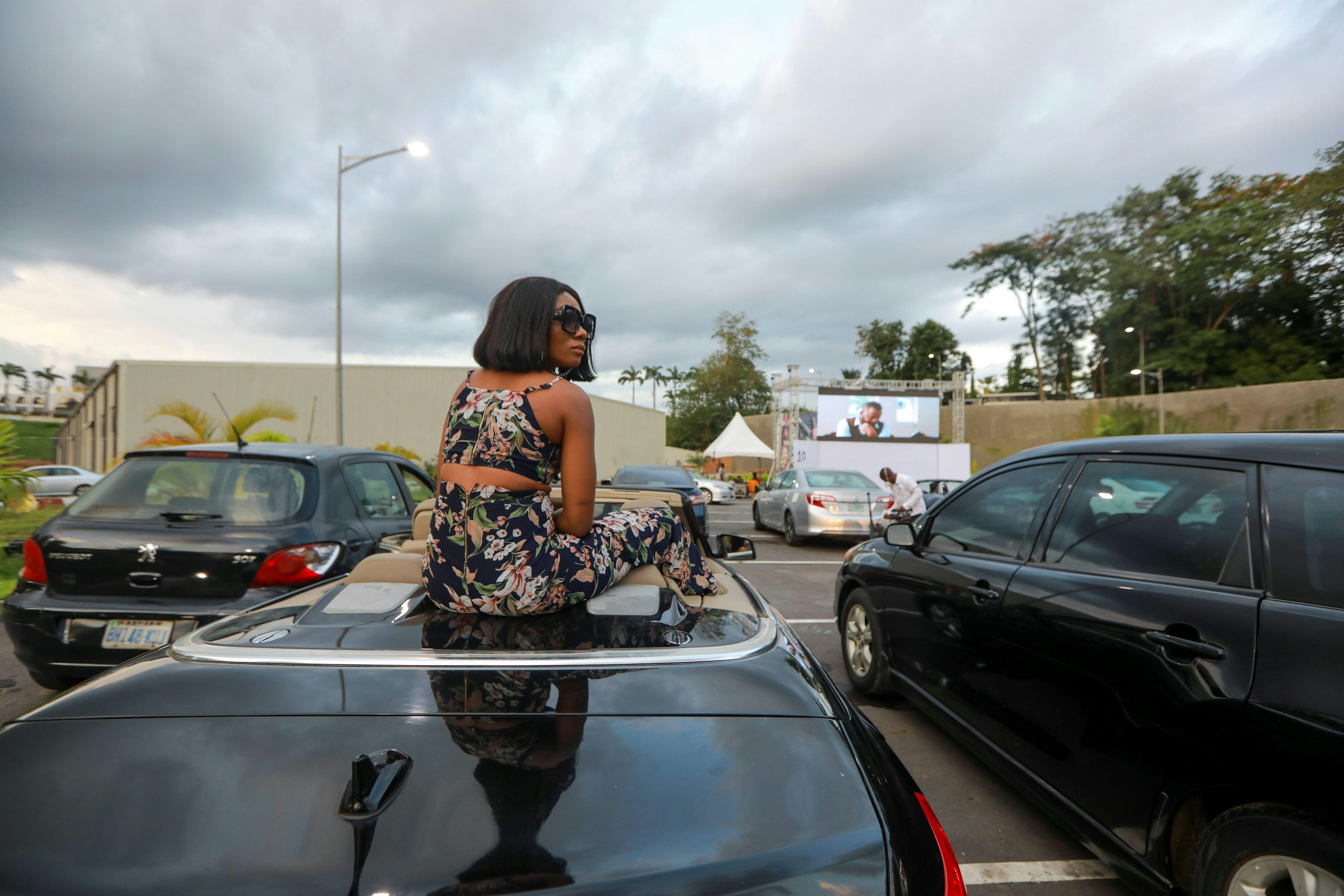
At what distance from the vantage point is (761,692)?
1.36m

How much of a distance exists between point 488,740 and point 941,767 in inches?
119

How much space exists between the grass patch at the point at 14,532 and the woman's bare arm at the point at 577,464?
3.73 meters

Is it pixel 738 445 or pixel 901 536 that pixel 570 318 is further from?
pixel 738 445

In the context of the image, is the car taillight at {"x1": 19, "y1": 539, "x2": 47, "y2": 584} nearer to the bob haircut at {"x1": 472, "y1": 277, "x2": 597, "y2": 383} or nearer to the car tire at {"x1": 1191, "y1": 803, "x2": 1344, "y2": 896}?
the bob haircut at {"x1": 472, "y1": 277, "x2": 597, "y2": 383}

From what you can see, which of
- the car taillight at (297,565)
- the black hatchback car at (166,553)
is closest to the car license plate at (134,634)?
the black hatchback car at (166,553)

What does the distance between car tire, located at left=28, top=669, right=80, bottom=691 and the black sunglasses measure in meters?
3.19

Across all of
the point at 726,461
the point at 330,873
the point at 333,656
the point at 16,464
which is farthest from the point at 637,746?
the point at 726,461

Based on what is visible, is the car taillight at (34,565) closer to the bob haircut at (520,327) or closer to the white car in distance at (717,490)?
the bob haircut at (520,327)

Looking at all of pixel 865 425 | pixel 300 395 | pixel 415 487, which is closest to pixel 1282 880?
pixel 415 487

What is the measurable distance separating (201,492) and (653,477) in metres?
9.97

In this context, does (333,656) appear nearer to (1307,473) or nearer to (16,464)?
(1307,473)

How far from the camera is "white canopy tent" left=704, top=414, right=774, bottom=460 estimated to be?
33.8m

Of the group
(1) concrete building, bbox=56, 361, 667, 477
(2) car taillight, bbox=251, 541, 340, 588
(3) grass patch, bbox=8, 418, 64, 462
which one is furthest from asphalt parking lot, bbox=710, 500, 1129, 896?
(3) grass patch, bbox=8, 418, 64, 462

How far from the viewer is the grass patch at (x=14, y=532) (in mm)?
7438
